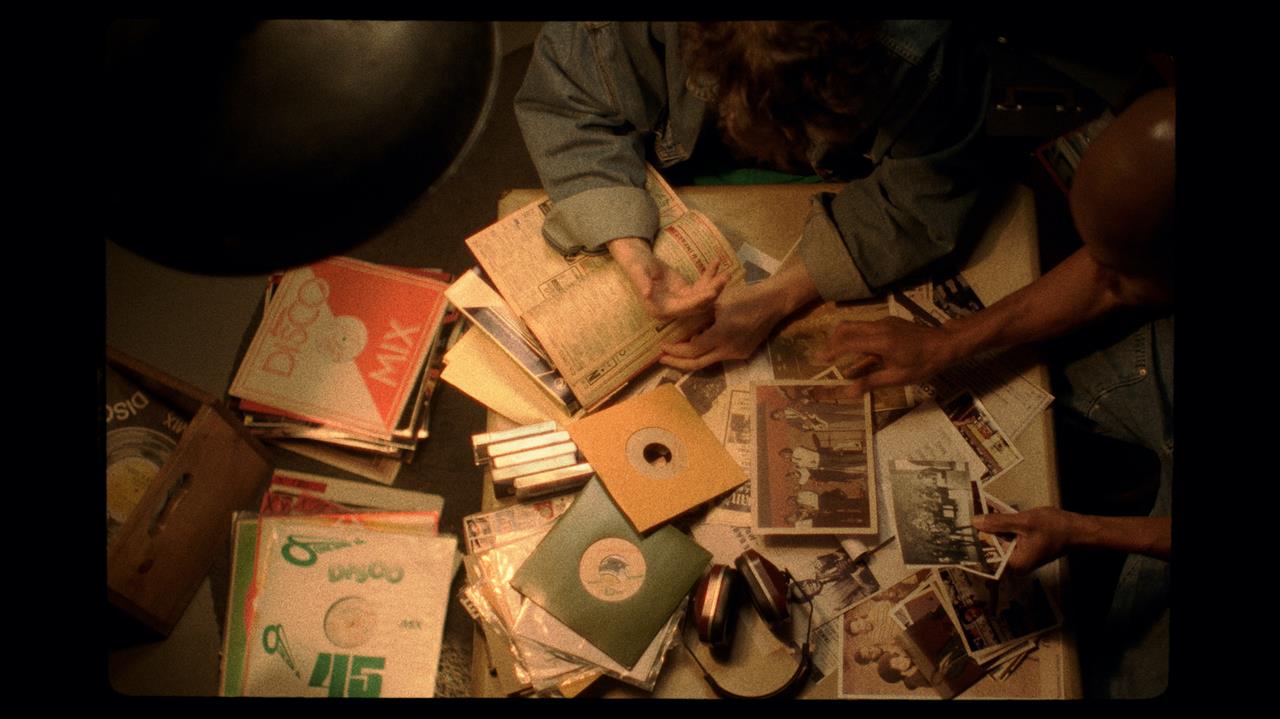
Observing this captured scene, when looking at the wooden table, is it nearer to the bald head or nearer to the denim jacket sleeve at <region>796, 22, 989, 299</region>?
the denim jacket sleeve at <region>796, 22, 989, 299</region>

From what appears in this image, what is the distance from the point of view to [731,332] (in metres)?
1.31

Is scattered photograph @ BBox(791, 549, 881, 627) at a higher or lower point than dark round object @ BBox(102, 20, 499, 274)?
lower

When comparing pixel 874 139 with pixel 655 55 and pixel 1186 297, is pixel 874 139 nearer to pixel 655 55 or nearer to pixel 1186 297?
pixel 655 55

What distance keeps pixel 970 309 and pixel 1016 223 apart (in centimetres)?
17

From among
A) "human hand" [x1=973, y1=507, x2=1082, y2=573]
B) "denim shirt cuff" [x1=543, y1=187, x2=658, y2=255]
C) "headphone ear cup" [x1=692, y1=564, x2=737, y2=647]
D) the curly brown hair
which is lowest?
"headphone ear cup" [x1=692, y1=564, x2=737, y2=647]

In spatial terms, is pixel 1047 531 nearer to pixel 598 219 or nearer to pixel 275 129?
pixel 598 219

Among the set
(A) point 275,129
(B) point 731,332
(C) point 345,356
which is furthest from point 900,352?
(A) point 275,129

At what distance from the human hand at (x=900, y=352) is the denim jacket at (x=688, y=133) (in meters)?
0.09

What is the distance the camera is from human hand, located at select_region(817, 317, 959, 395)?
128 cm

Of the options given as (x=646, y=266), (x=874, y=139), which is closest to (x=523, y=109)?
(x=646, y=266)

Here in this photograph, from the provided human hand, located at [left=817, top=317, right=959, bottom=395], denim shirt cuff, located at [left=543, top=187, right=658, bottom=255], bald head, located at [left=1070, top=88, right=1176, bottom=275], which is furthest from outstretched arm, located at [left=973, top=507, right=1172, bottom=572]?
denim shirt cuff, located at [left=543, top=187, right=658, bottom=255]

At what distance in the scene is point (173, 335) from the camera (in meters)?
1.66

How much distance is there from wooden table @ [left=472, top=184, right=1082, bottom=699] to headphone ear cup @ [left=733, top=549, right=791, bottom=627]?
5cm

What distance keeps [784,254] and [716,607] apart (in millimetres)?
585
